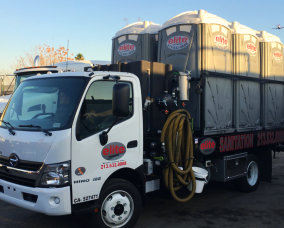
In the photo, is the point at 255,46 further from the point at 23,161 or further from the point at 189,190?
the point at 23,161

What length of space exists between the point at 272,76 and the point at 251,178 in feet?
7.84

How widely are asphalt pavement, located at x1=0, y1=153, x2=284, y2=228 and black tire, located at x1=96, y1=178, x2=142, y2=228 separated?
0.21m

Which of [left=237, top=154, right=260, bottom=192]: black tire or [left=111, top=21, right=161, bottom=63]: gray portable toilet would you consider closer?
[left=111, top=21, right=161, bottom=63]: gray portable toilet

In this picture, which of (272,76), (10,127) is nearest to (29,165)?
(10,127)

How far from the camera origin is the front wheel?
701 cm

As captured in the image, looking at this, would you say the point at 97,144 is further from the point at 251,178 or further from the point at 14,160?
the point at 251,178

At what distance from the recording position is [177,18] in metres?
5.97

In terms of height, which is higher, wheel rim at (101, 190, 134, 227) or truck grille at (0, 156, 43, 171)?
truck grille at (0, 156, 43, 171)

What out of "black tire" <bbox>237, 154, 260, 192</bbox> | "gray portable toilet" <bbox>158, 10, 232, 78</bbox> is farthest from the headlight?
"black tire" <bbox>237, 154, 260, 192</bbox>

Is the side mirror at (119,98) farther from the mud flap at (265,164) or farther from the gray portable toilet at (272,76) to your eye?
the mud flap at (265,164)

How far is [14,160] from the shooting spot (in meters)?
4.05

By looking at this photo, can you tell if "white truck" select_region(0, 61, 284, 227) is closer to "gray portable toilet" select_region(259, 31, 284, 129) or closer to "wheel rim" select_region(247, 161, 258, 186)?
"wheel rim" select_region(247, 161, 258, 186)

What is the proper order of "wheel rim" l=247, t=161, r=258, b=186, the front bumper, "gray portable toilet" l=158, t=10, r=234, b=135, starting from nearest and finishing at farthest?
the front bumper
"gray portable toilet" l=158, t=10, r=234, b=135
"wheel rim" l=247, t=161, r=258, b=186

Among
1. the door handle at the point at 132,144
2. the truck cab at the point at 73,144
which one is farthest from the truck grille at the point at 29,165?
the door handle at the point at 132,144
